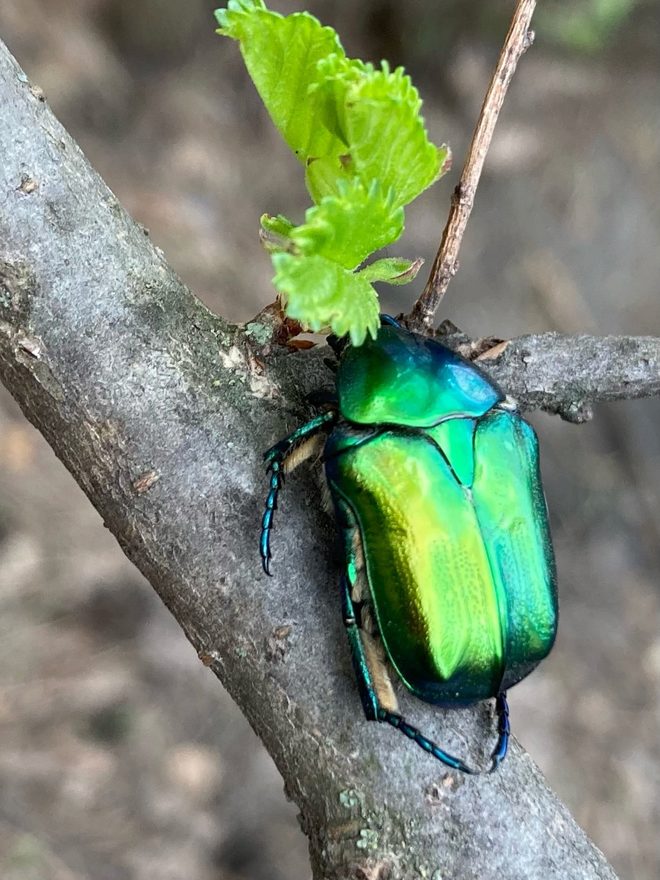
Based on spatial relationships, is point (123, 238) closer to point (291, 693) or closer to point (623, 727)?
point (291, 693)

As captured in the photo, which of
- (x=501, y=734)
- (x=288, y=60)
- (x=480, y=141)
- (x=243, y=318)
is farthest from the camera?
(x=243, y=318)

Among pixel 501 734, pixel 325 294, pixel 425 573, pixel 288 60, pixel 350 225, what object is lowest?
pixel 501 734

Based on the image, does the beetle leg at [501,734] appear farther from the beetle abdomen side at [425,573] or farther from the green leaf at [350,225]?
the green leaf at [350,225]

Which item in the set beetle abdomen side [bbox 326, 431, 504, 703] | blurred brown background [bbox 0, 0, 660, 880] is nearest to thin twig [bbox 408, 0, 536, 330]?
beetle abdomen side [bbox 326, 431, 504, 703]

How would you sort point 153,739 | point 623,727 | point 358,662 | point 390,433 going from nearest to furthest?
point 358,662 < point 390,433 < point 153,739 < point 623,727

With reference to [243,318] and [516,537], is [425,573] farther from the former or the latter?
[243,318]

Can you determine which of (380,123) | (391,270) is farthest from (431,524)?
(380,123)

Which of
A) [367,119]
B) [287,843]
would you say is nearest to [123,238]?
[367,119]
